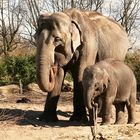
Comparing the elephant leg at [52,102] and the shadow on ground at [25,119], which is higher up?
the elephant leg at [52,102]

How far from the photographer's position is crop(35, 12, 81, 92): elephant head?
366 inches

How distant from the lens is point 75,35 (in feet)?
33.3

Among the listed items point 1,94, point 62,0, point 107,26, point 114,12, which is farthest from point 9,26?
point 107,26

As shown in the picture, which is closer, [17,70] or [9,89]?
[9,89]

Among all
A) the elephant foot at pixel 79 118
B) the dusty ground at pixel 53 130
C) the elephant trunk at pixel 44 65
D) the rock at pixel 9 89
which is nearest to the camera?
the dusty ground at pixel 53 130

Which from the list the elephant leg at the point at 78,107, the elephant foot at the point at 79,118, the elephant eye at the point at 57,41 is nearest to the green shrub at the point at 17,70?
the elephant leg at the point at 78,107

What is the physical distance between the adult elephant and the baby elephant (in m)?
0.67

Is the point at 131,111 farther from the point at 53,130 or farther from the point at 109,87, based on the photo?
the point at 53,130

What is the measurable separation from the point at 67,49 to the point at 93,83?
1.08 meters

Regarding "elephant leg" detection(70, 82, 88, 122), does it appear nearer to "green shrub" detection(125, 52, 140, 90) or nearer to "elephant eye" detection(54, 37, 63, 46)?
"elephant eye" detection(54, 37, 63, 46)

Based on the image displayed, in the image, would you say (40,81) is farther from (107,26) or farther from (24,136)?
(107,26)

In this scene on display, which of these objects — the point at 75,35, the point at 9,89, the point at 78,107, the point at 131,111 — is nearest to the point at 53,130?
the point at 78,107

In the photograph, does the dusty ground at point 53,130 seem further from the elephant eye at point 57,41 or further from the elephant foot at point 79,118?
the elephant eye at point 57,41

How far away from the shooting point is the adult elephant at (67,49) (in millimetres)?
9438
